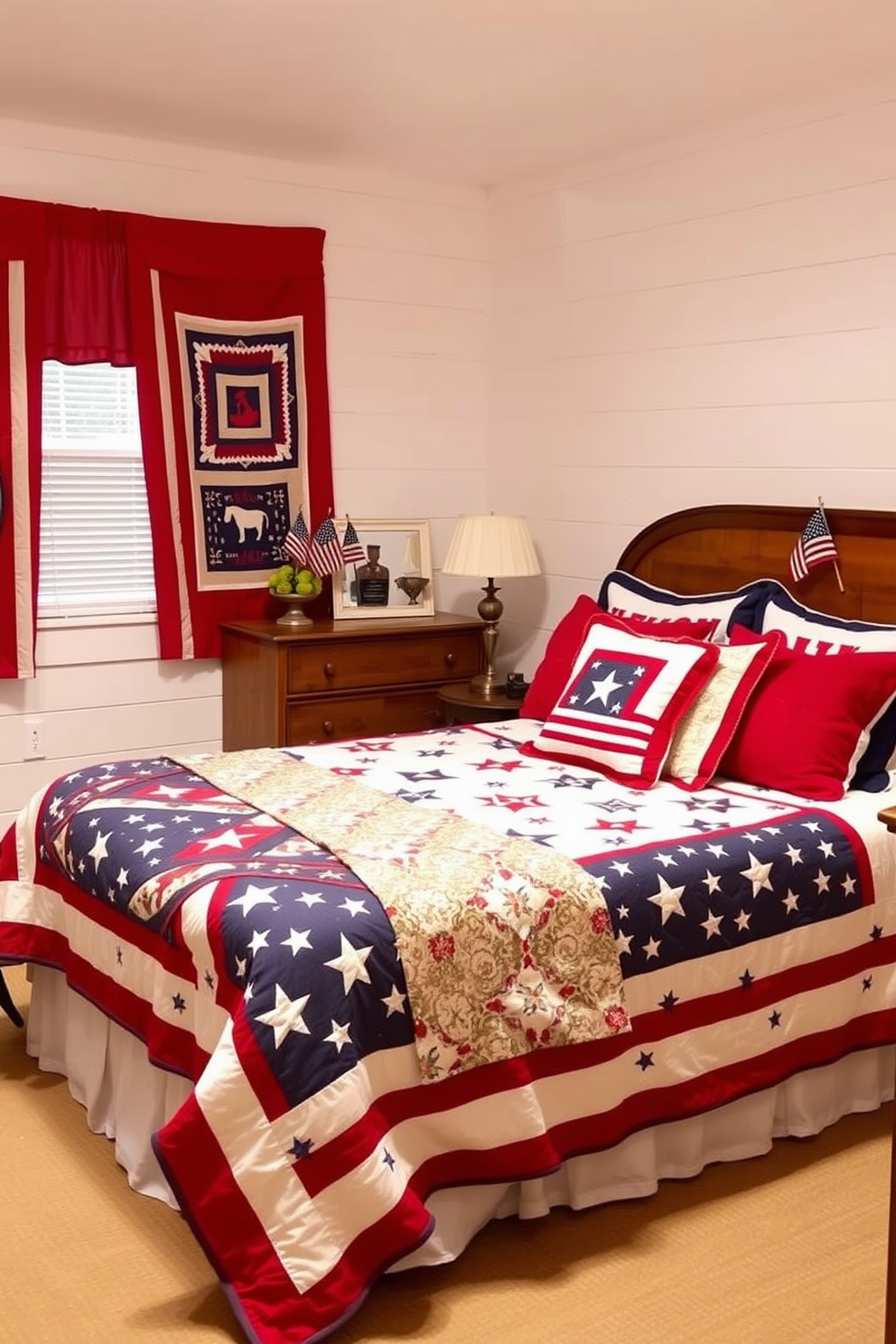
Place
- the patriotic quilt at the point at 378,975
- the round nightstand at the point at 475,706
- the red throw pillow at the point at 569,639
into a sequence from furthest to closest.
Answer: the round nightstand at the point at 475,706 < the red throw pillow at the point at 569,639 < the patriotic quilt at the point at 378,975

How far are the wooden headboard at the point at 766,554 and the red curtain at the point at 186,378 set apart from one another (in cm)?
129

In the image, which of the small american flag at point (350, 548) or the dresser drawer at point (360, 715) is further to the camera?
the small american flag at point (350, 548)

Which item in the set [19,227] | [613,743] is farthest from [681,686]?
[19,227]

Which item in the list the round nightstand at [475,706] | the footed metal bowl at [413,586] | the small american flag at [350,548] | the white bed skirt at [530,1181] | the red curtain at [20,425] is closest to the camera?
the white bed skirt at [530,1181]

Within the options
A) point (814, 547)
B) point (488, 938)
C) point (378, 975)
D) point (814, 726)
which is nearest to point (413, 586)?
point (814, 547)

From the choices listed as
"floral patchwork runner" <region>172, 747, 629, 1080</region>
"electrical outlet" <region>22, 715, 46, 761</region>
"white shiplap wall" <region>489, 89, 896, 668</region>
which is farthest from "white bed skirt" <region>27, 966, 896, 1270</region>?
"white shiplap wall" <region>489, 89, 896, 668</region>

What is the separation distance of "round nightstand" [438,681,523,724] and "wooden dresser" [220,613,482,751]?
0.54 ft

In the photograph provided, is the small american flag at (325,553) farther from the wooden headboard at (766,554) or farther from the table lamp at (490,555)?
the wooden headboard at (766,554)

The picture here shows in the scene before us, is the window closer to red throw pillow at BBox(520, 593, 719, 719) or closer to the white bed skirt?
red throw pillow at BBox(520, 593, 719, 719)

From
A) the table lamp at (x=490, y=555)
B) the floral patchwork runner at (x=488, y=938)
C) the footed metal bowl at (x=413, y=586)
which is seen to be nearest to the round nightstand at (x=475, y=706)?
the table lamp at (x=490, y=555)

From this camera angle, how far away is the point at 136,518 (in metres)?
4.64

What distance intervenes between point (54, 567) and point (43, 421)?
48 centimetres

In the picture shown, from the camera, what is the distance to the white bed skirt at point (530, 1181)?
2.54 m

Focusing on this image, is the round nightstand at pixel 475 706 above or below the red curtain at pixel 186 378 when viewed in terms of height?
below
